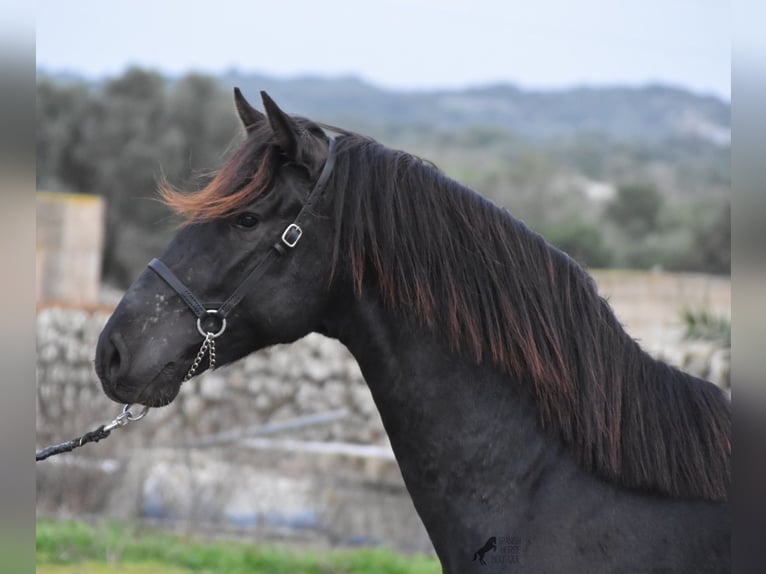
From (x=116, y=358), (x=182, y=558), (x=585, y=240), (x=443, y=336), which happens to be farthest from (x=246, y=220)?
(x=585, y=240)

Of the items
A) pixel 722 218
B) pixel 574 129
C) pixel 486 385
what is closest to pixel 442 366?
pixel 486 385

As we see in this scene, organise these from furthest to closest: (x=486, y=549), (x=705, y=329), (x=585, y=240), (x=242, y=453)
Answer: (x=585, y=240)
(x=705, y=329)
(x=242, y=453)
(x=486, y=549)

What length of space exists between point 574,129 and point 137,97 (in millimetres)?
59756

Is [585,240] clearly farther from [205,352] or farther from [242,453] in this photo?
[205,352]

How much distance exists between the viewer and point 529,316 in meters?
2.79

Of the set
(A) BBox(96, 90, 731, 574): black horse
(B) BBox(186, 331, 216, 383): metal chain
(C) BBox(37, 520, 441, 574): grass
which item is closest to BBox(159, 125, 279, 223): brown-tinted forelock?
(A) BBox(96, 90, 731, 574): black horse

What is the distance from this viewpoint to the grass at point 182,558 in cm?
650

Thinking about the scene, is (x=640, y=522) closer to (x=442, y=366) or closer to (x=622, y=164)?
(x=442, y=366)

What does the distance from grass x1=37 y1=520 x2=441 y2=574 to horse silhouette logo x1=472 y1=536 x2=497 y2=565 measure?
393cm

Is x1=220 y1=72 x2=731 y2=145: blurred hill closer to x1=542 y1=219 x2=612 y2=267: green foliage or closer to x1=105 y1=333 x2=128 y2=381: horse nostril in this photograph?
x1=542 y1=219 x2=612 y2=267: green foliage

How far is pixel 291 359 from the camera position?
10070mm

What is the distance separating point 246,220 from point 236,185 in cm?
11

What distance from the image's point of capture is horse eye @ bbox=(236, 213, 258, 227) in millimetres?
2838

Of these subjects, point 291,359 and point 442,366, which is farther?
point 291,359
